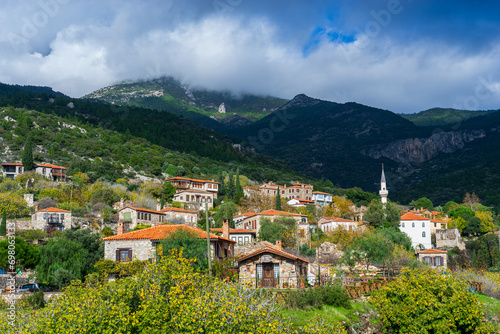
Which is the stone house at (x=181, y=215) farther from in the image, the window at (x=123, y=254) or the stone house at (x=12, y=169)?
the stone house at (x=12, y=169)

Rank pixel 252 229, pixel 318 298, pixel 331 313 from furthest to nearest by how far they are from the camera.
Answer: pixel 252 229 → pixel 318 298 → pixel 331 313

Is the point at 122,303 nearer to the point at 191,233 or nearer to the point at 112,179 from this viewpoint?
the point at 191,233

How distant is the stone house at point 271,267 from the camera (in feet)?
120

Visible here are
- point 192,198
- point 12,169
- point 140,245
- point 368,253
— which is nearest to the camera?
point 140,245

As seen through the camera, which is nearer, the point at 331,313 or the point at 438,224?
the point at 331,313

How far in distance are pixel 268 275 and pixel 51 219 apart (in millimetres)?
38089

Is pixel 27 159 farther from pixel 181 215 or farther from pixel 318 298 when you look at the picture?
pixel 318 298

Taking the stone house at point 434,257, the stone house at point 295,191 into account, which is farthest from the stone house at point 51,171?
the stone house at point 434,257

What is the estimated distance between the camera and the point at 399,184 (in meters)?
189

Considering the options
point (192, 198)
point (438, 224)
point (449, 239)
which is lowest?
point (449, 239)

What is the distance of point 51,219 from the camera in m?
64.4

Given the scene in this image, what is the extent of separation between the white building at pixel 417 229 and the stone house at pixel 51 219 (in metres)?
51.3

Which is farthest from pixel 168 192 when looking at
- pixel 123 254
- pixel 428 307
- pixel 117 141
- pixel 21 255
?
pixel 428 307

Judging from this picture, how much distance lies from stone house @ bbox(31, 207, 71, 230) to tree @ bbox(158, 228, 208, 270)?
31.2 meters
